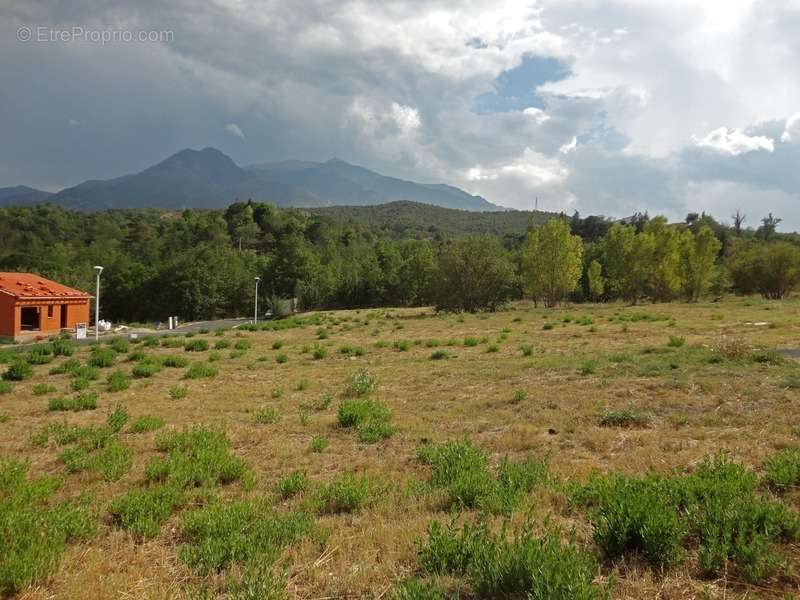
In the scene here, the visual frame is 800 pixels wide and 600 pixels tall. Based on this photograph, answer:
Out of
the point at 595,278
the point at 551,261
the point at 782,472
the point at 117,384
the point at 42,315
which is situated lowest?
the point at 42,315

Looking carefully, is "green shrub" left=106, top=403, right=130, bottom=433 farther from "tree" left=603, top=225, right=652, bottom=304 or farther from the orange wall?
"tree" left=603, top=225, right=652, bottom=304

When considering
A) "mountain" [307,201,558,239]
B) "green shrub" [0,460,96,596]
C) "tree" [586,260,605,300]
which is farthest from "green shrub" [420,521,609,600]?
"mountain" [307,201,558,239]

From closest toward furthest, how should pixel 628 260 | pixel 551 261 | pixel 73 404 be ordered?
pixel 73 404
pixel 551 261
pixel 628 260

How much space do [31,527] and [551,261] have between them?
51.8 m

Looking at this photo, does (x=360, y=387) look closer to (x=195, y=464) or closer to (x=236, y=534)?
A: (x=195, y=464)

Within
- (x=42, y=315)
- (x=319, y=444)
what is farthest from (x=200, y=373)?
(x=42, y=315)

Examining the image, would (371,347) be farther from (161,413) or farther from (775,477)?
(775,477)

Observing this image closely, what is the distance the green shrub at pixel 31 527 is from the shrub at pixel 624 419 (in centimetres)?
675

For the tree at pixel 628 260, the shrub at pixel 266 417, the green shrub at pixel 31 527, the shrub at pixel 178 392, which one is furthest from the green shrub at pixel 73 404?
the tree at pixel 628 260

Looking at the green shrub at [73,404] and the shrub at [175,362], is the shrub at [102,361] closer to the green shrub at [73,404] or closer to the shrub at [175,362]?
the shrub at [175,362]

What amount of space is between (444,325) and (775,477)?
87.1 feet

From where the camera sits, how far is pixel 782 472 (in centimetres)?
441

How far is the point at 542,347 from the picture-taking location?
17.6m

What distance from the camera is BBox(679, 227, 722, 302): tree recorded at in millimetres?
51094
